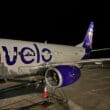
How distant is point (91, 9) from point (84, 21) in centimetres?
297

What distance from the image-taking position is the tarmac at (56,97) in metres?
12.0

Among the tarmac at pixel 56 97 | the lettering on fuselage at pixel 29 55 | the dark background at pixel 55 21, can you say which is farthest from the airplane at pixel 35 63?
the dark background at pixel 55 21

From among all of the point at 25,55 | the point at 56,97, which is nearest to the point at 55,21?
the point at 25,55

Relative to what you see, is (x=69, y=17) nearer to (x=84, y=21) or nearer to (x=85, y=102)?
(x=84, y=21)

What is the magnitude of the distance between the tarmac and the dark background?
18.0m

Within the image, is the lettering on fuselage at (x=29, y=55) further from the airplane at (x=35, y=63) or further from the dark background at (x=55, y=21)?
the dark background at (x=55, y=21)

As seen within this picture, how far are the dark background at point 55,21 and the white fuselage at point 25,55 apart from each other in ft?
55.3

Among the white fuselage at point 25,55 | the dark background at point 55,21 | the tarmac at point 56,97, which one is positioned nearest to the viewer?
the tarmac at point 56,97

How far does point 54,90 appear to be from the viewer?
49.4 ft

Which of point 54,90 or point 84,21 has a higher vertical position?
point 84,21

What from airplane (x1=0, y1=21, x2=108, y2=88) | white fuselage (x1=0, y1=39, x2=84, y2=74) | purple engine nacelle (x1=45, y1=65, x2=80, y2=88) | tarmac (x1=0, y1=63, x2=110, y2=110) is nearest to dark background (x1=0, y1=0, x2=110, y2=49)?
white fuselage (x1=0, y1=39, x2=84, y2=74)

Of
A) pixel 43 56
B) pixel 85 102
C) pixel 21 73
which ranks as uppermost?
pixel 43 56

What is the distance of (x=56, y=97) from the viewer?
1360cm

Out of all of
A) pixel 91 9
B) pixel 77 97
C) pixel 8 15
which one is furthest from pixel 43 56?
pixel 91 9
